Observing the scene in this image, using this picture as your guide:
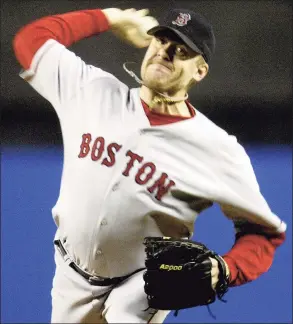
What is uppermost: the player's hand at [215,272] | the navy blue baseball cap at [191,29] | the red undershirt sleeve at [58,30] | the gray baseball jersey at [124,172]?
the navy blue baseball cap at [191,29]

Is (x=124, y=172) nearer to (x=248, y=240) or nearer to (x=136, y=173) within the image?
(x=136, y=173)

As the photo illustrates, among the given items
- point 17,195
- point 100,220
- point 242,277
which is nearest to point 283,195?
point 242,277

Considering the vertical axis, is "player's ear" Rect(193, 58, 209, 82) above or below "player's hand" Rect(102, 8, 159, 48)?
below

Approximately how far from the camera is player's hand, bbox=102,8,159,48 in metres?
1.74

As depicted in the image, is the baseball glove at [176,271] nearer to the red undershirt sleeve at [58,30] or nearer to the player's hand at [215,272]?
the player's hand at [215,272]

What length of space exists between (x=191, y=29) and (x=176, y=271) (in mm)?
493

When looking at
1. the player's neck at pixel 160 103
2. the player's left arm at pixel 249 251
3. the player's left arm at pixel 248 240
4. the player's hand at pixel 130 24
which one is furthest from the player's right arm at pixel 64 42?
the player's left arm at pixel 249 251

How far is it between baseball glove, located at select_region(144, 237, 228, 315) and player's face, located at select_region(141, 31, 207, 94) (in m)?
0.32

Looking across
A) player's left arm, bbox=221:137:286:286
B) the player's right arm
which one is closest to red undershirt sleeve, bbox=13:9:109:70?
the player's right arm

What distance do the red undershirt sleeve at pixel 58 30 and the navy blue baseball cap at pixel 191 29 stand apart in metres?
0.15

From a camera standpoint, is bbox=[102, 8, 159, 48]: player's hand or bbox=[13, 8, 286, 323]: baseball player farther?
bbox=[102, 8, 159, 48]: player's hand

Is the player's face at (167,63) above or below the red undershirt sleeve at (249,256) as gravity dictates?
above

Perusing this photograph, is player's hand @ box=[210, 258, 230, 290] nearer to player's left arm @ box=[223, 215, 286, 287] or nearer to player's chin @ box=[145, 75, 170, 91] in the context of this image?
player's left arm @ box=[223, 215, 286, 287]

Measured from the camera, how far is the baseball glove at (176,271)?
1.57 meters
